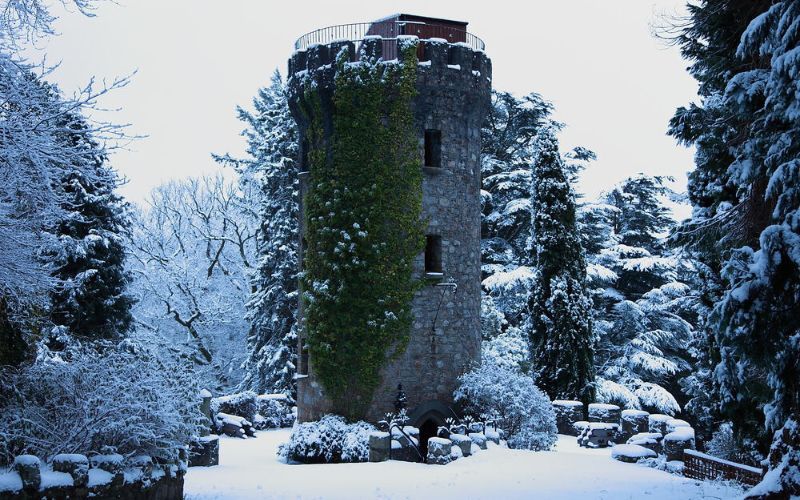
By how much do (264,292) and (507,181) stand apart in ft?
33.5

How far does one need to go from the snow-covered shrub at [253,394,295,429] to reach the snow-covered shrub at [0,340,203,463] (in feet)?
46.8

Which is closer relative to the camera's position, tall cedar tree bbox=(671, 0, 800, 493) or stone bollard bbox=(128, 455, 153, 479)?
tall cedar tree bbox=(671, 0, 800, 493)

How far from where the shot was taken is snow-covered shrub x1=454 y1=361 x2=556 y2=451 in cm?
2067

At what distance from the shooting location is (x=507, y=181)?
110 ft

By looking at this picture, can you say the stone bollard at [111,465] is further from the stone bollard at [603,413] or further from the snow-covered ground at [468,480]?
the stone bollard at [603,413]

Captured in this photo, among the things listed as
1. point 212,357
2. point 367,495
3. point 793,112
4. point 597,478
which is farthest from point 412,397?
point 212,357

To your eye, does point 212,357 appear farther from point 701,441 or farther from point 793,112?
point 793,112

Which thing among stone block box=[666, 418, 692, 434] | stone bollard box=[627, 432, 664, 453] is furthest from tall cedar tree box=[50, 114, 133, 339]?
stone block box=[666, 418, 692, 434]

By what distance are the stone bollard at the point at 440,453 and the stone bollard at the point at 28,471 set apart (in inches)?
323

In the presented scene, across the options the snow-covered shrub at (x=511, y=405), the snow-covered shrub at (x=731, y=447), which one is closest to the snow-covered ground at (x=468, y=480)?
the snow-covered shrub at (x=731, y=447)

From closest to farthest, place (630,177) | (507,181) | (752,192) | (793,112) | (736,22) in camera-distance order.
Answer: (793,112), (752,192), (736,22), (507,181), (630,177)

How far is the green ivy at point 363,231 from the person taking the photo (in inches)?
810

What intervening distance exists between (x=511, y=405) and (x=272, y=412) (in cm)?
910

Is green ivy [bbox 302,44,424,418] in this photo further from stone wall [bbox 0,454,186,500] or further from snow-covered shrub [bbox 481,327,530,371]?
snow-covered shrub [bbox 481,327,530,371]
